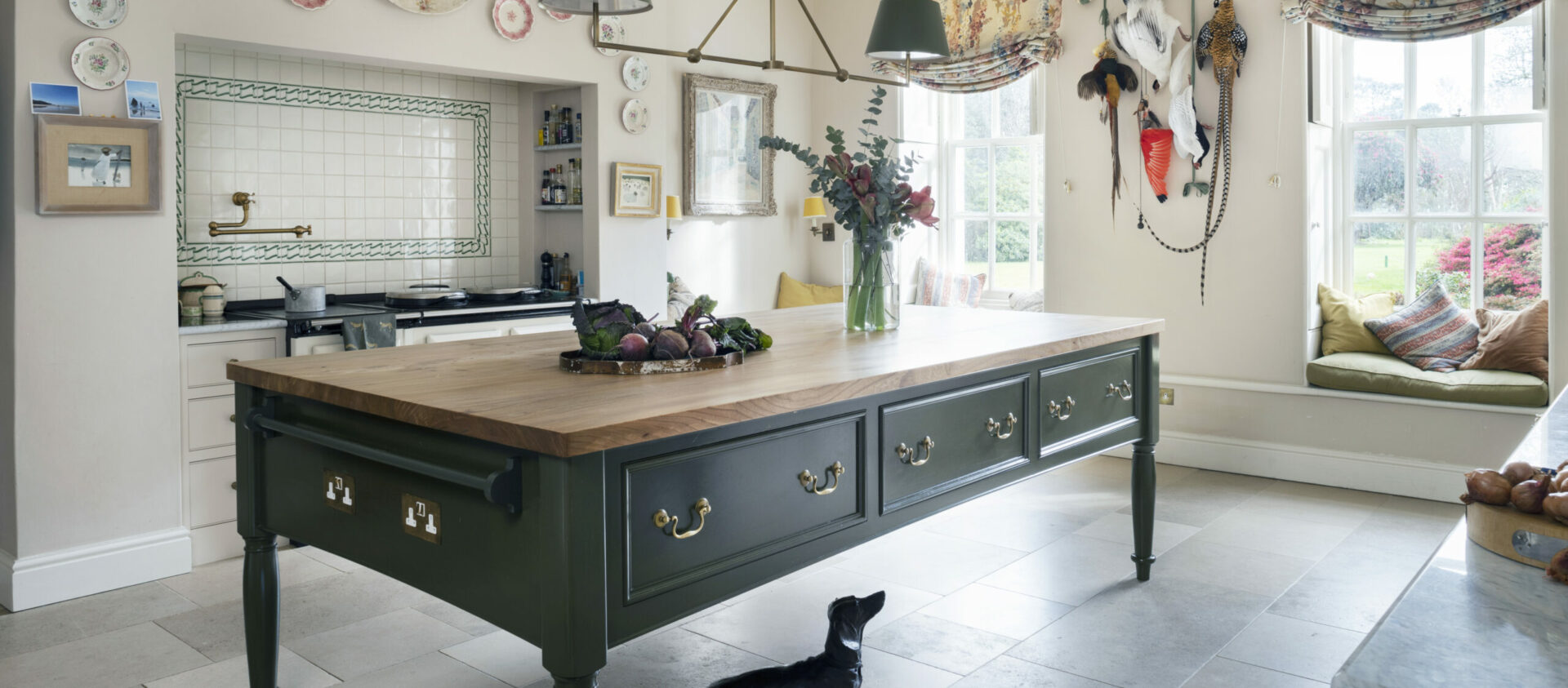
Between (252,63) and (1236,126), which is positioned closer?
(252,63)

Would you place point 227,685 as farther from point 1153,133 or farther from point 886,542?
point 1153,133

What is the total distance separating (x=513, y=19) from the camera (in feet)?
15.3

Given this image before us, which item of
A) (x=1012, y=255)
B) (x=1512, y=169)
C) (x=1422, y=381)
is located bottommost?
(x=1422, y=381)

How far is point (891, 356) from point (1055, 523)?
6.94ft

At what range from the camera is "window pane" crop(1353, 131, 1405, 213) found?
16.2 feet

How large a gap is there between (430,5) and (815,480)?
3224 millimetres

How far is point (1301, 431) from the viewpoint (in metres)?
4.95

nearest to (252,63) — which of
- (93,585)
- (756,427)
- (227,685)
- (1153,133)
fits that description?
(93,585)

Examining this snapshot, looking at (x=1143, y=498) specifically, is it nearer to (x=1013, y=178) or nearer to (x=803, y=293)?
(x=1013, y=178)

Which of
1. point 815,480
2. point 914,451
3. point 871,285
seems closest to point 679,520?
point 815,480

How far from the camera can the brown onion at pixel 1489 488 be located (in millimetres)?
1263

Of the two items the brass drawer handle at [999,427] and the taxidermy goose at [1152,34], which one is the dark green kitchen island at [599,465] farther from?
the taxidermy goose at [1152,34]

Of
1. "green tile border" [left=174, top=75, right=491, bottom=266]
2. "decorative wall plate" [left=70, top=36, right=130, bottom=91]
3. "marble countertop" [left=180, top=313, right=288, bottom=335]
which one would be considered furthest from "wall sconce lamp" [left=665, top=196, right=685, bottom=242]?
"decorative wall plate" [left=70, top=36, right=130, bottom=91]

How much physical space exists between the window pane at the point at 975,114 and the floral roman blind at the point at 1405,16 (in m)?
2.02
